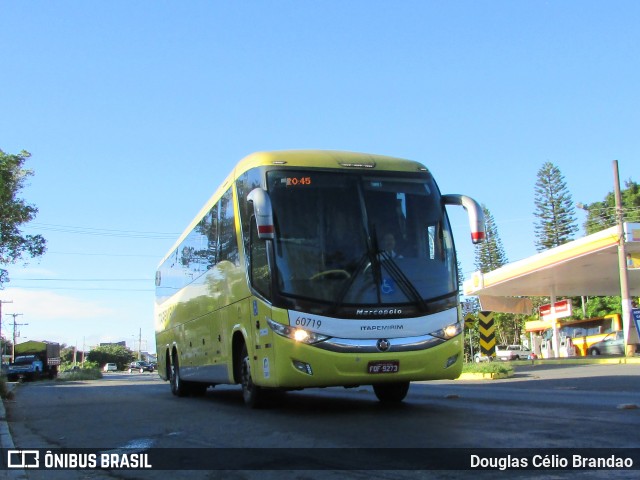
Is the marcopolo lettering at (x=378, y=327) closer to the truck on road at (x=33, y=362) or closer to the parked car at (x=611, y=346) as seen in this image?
the parked car at (x=611, y=346)

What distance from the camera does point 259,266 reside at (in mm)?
9320

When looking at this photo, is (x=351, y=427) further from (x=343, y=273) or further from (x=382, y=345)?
(x=343, y=273)

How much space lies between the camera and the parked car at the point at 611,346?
1607 inches

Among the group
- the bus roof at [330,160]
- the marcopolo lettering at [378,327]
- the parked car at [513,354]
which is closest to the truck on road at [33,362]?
the parked car at [513,354]

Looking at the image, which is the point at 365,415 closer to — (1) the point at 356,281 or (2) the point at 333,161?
(1) the point at 356,281

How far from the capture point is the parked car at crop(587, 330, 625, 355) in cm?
4081

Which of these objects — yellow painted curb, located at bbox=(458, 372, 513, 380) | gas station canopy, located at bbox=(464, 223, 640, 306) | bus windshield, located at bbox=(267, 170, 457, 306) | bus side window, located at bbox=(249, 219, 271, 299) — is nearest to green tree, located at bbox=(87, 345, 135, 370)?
gas station canopy, located at bbox=(464, 223, 640, 306)

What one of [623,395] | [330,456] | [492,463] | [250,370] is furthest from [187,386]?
[492,463]

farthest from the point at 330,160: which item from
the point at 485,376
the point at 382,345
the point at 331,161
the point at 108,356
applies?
the point at 108,356

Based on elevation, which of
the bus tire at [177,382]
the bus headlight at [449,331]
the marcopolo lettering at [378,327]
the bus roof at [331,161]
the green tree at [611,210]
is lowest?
the bus tire at [177,382]

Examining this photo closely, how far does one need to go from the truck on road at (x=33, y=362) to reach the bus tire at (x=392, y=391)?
41.5 m

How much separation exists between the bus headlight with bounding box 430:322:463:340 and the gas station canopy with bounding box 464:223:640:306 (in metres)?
24.1

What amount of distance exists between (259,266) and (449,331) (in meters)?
2.67

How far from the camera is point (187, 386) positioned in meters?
16.3
